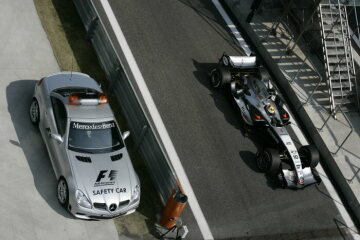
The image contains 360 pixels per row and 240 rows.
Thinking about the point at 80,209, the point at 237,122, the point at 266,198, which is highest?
the point at 80,209

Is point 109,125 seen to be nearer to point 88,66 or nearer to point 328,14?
point 88,66

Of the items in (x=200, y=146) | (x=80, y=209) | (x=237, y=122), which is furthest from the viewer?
(x=237, y=122)

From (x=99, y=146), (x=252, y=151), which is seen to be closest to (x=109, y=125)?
(x=99, y=146)

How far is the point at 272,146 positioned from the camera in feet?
53.1

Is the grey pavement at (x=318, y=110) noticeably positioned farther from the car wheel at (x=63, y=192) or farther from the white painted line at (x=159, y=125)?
the car wheel at (x=63, y=192)

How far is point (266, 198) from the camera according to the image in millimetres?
15227

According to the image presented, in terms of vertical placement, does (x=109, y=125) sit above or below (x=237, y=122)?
above

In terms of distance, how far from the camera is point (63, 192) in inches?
499

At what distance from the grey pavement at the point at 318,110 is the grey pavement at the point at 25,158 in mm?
7249

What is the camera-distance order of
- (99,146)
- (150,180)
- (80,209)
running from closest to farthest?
(80,209) → (99,146) → (150,180)

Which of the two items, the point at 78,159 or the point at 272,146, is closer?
the point at 78,159

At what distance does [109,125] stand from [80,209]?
2.35 metres

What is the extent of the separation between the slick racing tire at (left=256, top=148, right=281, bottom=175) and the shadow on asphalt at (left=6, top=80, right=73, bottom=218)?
5.62 m

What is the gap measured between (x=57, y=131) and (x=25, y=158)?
3.90 feet
